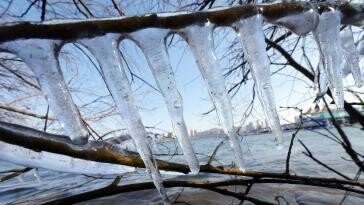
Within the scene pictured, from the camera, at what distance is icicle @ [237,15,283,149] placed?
3.71ft

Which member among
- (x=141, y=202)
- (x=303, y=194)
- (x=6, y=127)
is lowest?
(x=303, y=194)

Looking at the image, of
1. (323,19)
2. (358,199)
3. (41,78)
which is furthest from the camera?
(358,199)

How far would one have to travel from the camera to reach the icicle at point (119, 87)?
3.35 feet

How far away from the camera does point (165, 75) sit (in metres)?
1.25

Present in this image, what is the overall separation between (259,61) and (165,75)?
0.39m

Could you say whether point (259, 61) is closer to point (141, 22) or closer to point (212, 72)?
point (212, 72)

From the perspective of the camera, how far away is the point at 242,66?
13.1 ft

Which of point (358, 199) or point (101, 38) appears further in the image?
point (358, 199)

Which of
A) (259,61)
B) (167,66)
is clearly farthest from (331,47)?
(167,66)

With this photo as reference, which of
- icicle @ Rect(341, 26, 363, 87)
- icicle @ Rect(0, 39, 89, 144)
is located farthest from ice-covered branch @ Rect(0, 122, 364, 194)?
icicle @ Rect(341, 26, 363, 87)

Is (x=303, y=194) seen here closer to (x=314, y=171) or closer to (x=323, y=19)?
(x=314, y=171)

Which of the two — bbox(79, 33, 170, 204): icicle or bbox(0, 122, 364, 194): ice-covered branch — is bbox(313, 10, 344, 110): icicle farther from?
bbox(0, 122, 364, 194): ice-covered branch

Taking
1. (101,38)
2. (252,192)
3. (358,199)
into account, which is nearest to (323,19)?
(101,38)

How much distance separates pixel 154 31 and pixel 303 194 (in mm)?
9380
